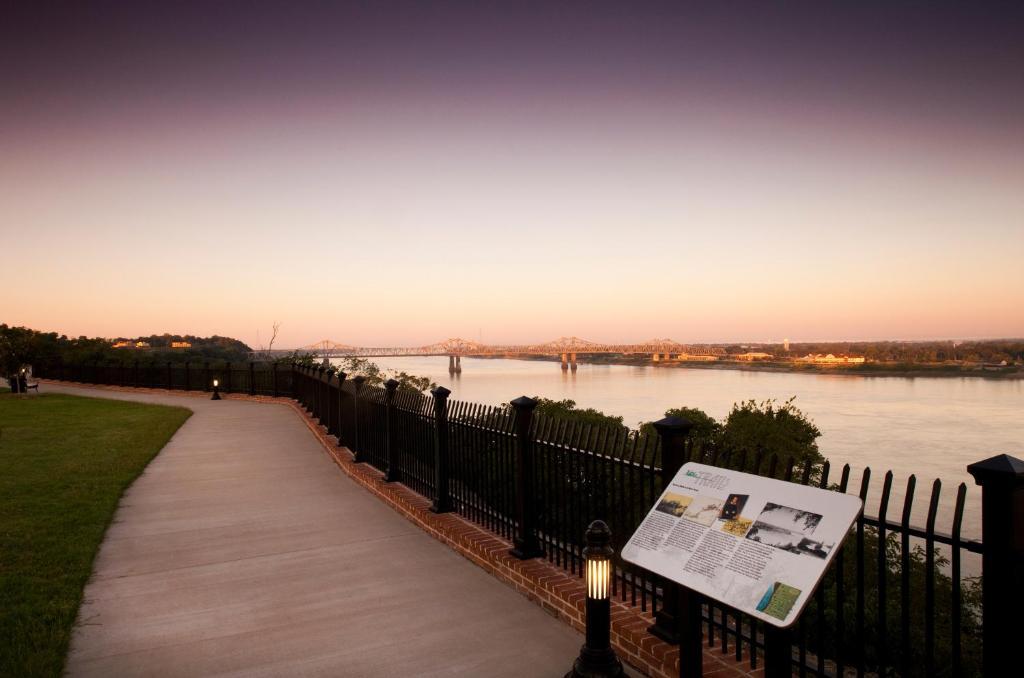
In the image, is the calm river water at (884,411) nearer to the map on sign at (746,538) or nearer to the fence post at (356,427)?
the fence post at (356,427)

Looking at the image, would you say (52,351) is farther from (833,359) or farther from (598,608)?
(833,359)

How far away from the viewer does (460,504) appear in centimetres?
768

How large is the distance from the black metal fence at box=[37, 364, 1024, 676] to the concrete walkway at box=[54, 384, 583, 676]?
65cm

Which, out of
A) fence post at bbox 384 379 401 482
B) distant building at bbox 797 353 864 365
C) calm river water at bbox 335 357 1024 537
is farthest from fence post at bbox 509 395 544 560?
distant building at bbox 797 353 864 365

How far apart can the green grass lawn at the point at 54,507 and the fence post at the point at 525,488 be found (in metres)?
3.43

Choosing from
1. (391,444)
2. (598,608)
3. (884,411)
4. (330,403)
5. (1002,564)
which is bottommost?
(884,411)

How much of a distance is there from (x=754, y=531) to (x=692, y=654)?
957 millimetres

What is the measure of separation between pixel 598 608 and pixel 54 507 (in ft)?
25.4

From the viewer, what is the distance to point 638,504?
615 centimetres

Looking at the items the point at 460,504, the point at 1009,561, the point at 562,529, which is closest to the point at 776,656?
the point at 1009,561

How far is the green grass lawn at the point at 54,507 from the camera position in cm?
475

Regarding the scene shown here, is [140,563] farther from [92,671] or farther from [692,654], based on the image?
[692,654]

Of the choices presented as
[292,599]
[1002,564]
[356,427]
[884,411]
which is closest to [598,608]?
[1002,564]

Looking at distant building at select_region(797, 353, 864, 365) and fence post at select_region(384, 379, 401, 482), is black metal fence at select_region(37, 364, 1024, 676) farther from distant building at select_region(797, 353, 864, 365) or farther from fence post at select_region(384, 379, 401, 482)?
distant building at select_region(797, 353, 864, 365)
